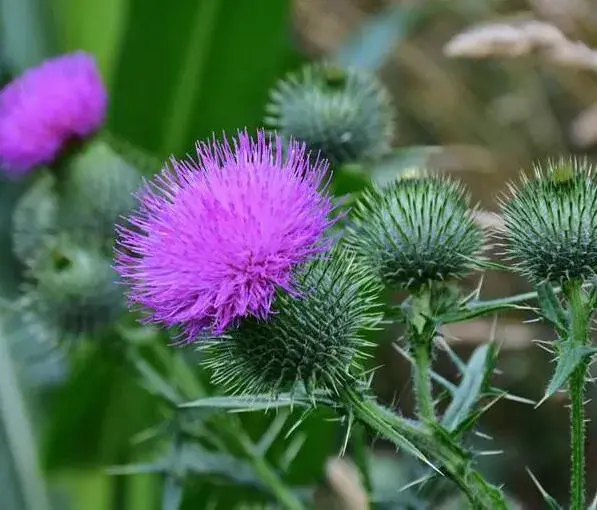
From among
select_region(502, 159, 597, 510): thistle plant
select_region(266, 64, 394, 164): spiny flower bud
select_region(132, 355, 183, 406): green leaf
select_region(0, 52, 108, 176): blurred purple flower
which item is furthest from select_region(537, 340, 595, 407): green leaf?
select_region(0, 52, 108, 176): blurred purple flower

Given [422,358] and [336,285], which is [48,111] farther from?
[422,358]

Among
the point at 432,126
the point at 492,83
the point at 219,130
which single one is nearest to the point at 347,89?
the point at 219,130

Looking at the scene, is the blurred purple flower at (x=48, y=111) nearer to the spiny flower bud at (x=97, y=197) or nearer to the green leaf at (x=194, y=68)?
the spiny flower bud at (x=97, y=197)

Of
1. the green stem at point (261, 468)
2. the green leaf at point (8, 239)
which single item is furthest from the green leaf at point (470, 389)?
the green leaf at point (8, 239)

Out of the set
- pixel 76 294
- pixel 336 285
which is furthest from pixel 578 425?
pixel 76 294

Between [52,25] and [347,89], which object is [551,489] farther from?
[52,25]
